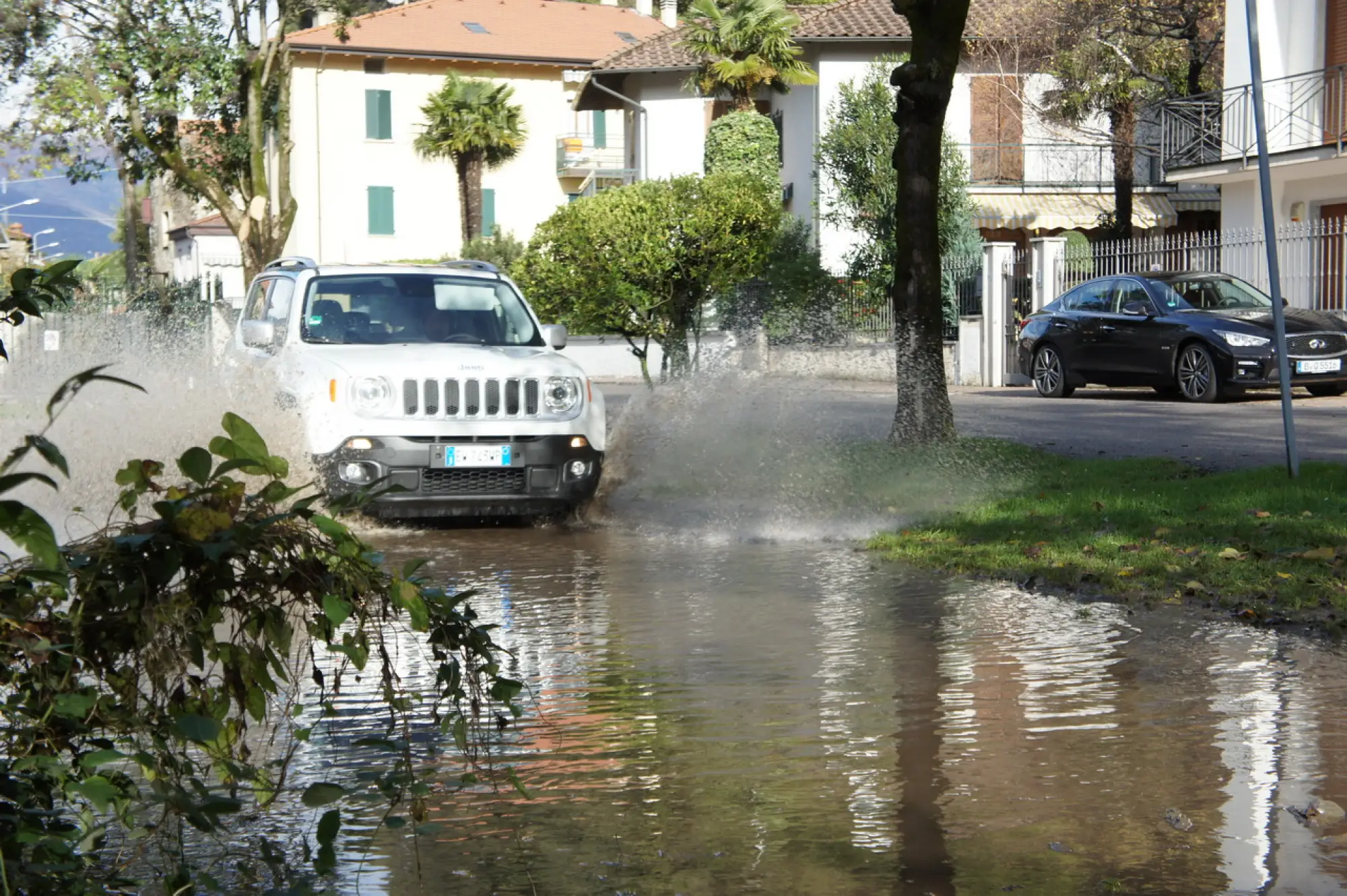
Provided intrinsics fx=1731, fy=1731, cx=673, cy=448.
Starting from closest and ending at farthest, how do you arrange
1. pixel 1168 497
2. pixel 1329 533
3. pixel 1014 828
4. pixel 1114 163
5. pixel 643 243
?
pixel 1014 828
pixel 1329 533
pixel 1168 497
pixel 643 243
pixel 1114 163

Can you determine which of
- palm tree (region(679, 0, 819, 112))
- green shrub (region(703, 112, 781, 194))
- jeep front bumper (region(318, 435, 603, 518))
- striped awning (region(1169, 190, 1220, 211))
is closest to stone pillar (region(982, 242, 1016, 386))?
green shrub (region(703, 112, 781, 194))

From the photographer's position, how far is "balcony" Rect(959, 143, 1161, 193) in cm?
4241

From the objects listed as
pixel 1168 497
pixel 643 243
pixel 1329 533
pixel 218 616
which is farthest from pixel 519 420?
pixel 643 243

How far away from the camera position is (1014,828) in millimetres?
4543

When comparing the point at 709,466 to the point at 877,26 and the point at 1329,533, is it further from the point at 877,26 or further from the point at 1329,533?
the point at 877,26

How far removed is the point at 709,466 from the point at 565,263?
9.18 m

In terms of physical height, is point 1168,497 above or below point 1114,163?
below

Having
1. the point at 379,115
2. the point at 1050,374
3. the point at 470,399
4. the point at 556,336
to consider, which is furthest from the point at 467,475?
the point at 379,115

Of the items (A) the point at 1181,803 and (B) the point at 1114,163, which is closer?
(A) the point at 1181,803

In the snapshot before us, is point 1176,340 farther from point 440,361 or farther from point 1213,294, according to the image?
point 440,361

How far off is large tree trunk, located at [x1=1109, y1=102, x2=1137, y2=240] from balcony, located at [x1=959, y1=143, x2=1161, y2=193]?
2.65 meters

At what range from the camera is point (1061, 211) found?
42281mm

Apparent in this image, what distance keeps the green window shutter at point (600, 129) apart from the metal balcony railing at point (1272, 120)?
110 feet

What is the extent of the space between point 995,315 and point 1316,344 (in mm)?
9002
